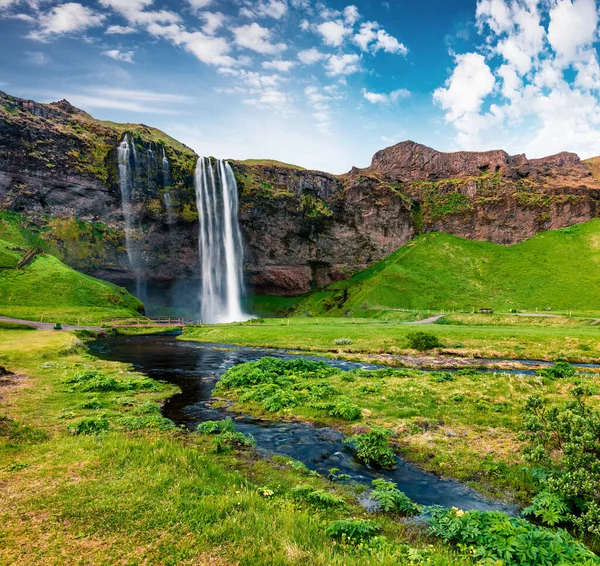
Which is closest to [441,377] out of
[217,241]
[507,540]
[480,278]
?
[507,540]

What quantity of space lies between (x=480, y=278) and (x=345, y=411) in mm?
108960

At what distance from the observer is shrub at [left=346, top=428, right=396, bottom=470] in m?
13.0

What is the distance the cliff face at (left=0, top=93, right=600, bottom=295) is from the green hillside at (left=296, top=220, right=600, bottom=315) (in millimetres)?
8131

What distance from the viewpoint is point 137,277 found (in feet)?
365

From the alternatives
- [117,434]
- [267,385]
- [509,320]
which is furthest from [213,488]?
[509,320]

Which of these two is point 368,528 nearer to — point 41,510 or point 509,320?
point 41,510

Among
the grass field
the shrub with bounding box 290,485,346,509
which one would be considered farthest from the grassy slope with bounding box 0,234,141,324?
the shrub with bounding box 290,485,346,509

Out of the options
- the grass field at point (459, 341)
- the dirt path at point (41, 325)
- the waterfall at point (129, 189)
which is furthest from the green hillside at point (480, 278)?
the dirt path at point (41, 325)

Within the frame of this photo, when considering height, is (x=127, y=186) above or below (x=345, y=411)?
above

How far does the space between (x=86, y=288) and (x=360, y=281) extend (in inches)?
3341

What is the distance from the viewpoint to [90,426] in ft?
45.3

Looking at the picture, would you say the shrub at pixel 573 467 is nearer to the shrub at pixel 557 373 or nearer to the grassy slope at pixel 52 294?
the shrub at pixel 557 373

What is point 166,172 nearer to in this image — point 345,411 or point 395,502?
point 345,411

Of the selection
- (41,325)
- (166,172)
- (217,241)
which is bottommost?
(41,325)
